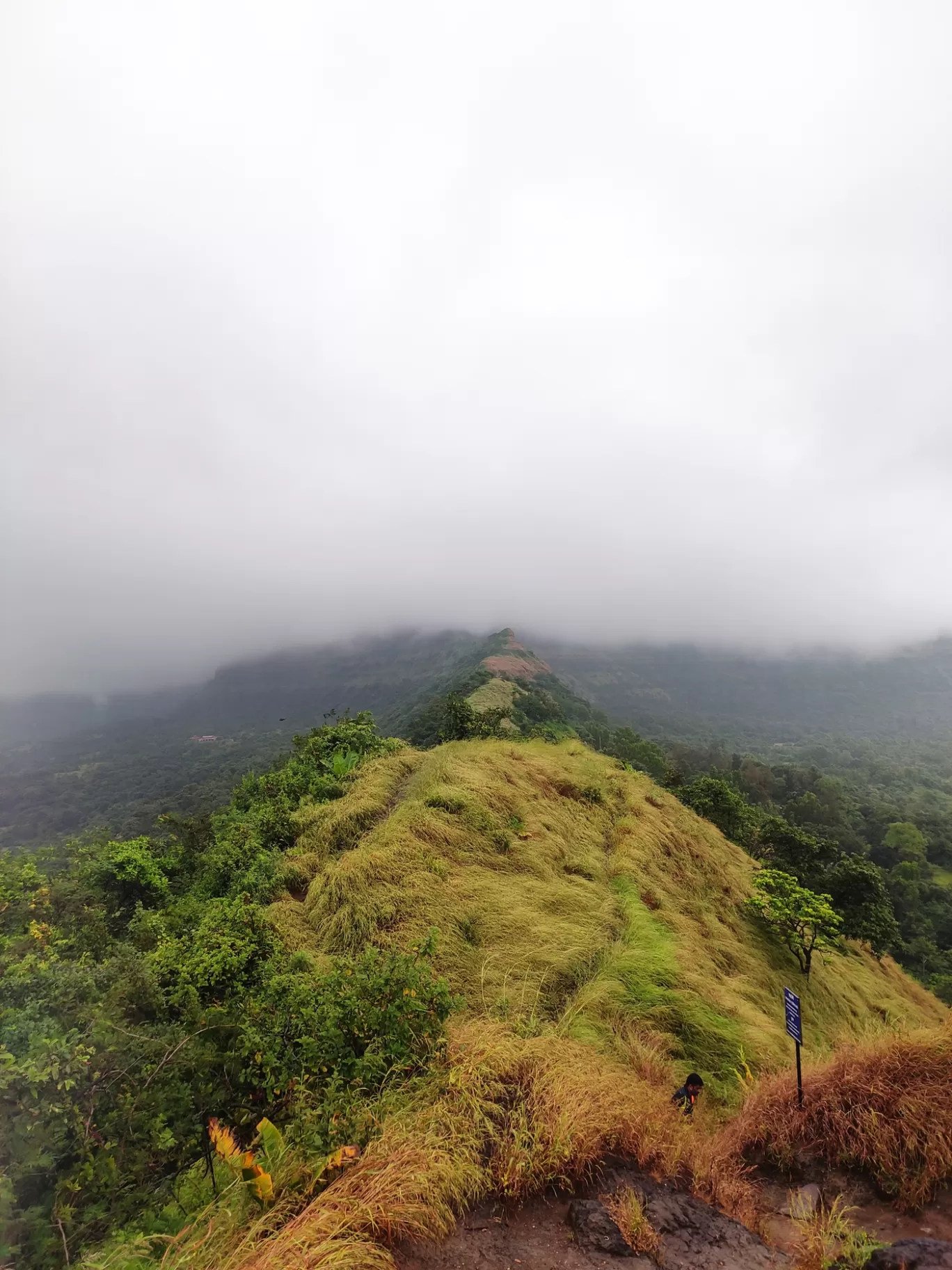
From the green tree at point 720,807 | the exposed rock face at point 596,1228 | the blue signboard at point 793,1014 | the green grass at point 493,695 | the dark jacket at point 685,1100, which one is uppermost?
the blue signboard at point 793,1014

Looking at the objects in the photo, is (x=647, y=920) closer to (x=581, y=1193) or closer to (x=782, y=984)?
(x=782, y=984)

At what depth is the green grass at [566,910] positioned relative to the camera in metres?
7.07

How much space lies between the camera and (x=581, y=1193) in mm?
3875

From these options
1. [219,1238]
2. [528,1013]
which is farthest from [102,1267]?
[528,1013]

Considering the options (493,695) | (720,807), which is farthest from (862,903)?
(493,695)

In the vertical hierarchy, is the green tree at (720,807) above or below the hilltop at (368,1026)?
below

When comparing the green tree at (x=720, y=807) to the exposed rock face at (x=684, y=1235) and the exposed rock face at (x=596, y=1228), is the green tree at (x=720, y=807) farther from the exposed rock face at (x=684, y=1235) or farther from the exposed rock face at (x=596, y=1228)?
the exposed rock face at (x=596, y=1228)

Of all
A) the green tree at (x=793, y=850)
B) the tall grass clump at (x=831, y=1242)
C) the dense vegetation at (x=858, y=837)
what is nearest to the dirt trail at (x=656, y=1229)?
the tall grass clump at (x=831, y=1242)

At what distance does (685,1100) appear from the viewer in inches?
214

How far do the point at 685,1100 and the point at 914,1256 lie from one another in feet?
8.67

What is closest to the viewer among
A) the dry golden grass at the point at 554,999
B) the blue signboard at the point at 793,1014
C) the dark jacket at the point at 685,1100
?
the dry golden grass at the point at 554,999

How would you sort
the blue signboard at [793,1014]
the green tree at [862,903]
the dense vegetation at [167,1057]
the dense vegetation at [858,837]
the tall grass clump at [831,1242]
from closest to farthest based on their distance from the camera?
the tall grass clump at [831,1242], the dense vegetation at [167,1057], the blue signboard at [793,1014], the green tree at [862,903], the dense vegetation at [858,837]

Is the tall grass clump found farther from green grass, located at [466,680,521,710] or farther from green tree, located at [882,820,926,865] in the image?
green tree, located at [882,820,926,865]

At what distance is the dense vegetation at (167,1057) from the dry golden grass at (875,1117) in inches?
121
